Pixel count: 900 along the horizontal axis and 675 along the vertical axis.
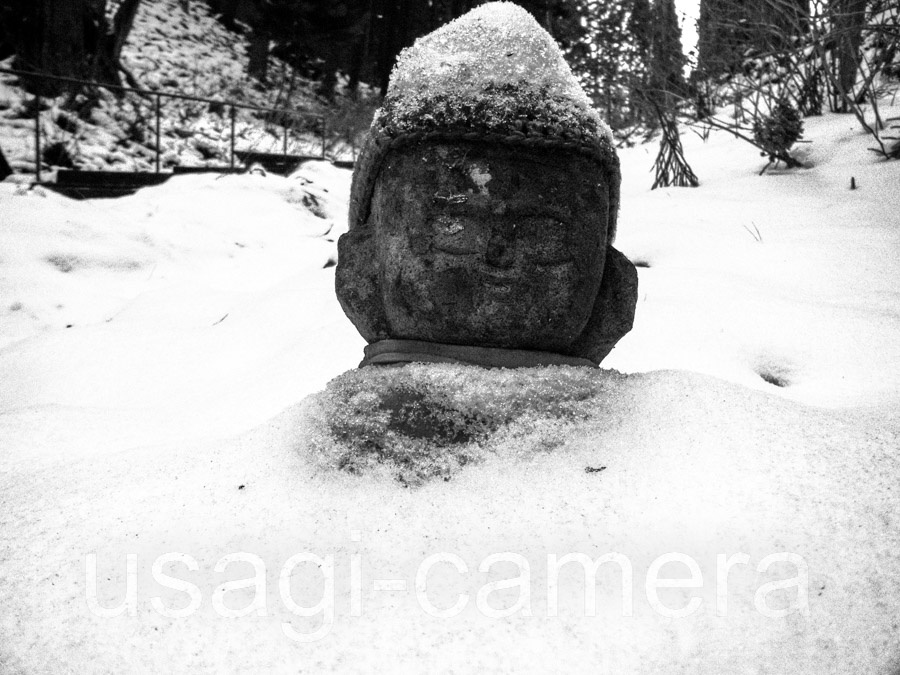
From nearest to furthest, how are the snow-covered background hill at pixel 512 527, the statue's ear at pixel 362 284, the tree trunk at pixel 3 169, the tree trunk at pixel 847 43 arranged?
the snow-covered background hill at pixel 512 527, the statue's ear at pixel 362 284, the tree trunk at pixel 847 43, the tree trunk at pixel 3 169

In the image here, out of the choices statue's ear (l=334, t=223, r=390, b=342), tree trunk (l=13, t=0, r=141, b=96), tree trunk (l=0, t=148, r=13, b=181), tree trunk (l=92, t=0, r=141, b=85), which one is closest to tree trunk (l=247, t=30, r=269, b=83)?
tree trunk (l=13, t=0, r=141, b=96)

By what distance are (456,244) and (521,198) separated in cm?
18

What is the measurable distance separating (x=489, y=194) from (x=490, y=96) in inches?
8.5

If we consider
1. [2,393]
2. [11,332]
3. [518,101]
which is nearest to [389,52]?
[11,332]

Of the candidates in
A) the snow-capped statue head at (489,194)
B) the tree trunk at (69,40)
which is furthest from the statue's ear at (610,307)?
the tree trunk at (69,40)

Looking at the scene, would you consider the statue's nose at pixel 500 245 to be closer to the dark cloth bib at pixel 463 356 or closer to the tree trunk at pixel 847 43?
the dark cloth bib at pixel 463 356

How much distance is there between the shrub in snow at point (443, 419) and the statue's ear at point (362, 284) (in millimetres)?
234

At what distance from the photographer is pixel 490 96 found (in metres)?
1.72

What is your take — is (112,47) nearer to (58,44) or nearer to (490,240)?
(58,44)

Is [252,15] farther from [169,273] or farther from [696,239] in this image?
[696,239]

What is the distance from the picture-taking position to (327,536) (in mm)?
1448

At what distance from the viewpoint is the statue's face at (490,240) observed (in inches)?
68.7

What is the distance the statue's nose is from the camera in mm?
1750

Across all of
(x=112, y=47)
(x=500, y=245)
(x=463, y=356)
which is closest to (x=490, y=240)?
(x=500, y=245)
